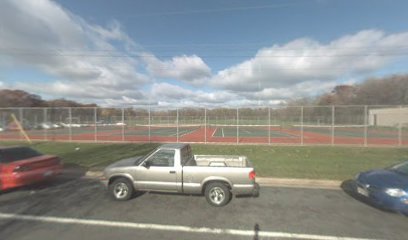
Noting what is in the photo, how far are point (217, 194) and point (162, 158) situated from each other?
1.76 meters

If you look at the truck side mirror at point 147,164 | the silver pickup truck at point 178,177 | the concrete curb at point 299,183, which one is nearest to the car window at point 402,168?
the concrete curb at point 299,183

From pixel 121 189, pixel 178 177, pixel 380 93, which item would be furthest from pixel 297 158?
pixel 380 93

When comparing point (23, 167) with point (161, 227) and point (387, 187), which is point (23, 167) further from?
point (387, 187)

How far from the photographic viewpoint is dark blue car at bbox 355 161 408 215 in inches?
238

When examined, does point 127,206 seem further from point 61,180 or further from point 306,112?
point 306,112

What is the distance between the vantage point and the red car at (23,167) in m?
7.81

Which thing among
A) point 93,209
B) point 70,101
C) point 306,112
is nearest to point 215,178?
point 93,209

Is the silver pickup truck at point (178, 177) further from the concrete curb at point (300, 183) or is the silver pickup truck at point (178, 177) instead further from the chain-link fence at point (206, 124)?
the chain-link fence at point (206, 124)

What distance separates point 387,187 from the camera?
20.8 ft

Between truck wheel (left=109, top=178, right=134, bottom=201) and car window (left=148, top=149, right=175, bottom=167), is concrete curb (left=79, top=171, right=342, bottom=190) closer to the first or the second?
car window (left=148, top=149, right=175, bottom=167)

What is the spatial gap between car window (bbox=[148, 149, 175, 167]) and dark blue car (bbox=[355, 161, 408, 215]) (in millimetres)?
4960

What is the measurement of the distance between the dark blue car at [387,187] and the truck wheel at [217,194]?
3418 mm

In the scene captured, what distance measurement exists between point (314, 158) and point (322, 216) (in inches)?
312

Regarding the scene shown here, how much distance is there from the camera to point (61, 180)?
385 inches
